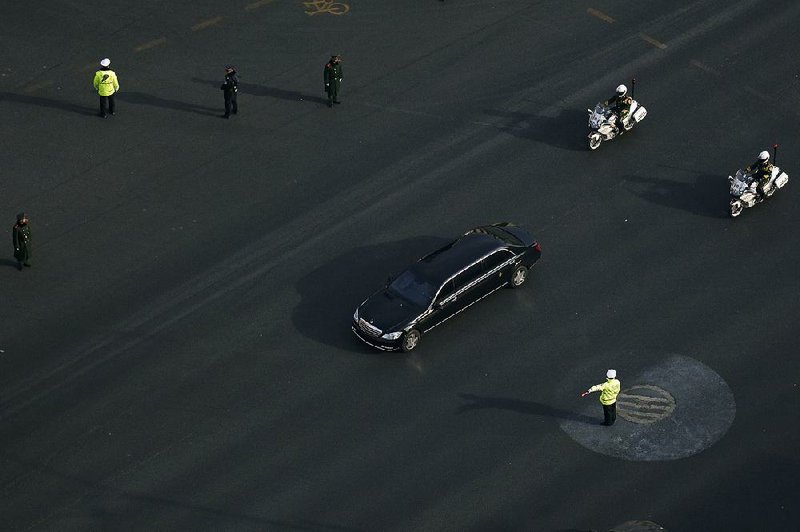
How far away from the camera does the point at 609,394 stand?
41719 millimetres

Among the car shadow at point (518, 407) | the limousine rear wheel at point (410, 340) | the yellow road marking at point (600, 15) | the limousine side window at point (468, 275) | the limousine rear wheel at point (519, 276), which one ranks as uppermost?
the yellow road marking at point (600, 15)

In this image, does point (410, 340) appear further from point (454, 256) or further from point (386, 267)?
point (386, 267)

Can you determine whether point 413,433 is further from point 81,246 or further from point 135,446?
point 81,246

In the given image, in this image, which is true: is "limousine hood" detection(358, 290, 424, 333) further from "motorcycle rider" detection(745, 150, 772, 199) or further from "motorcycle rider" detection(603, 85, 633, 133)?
"motorcycle rider" detection(745, 150, 772, 199)

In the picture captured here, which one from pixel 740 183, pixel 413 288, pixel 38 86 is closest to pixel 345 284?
pixel 413 288

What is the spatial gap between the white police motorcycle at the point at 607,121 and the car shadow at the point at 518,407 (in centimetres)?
1244

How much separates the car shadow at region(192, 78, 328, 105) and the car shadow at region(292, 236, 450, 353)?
8.71 m

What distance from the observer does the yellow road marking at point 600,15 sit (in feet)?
193

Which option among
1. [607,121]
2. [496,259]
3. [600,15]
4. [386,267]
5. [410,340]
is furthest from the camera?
[600,15]

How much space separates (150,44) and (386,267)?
15641mm

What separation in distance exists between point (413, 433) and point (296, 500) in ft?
12.6

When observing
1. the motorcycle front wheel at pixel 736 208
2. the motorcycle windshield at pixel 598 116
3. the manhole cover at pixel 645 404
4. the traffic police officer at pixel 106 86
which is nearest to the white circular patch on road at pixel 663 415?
the manhole cover at pixel 645 404

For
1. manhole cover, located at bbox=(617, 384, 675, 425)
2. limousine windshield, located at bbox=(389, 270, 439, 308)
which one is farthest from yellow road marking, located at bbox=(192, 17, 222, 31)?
manhole cover, located at bbox=(617, 384, 675, 425)

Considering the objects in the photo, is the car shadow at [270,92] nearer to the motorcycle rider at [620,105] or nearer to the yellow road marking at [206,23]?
the yellow road marking at [206,23]
